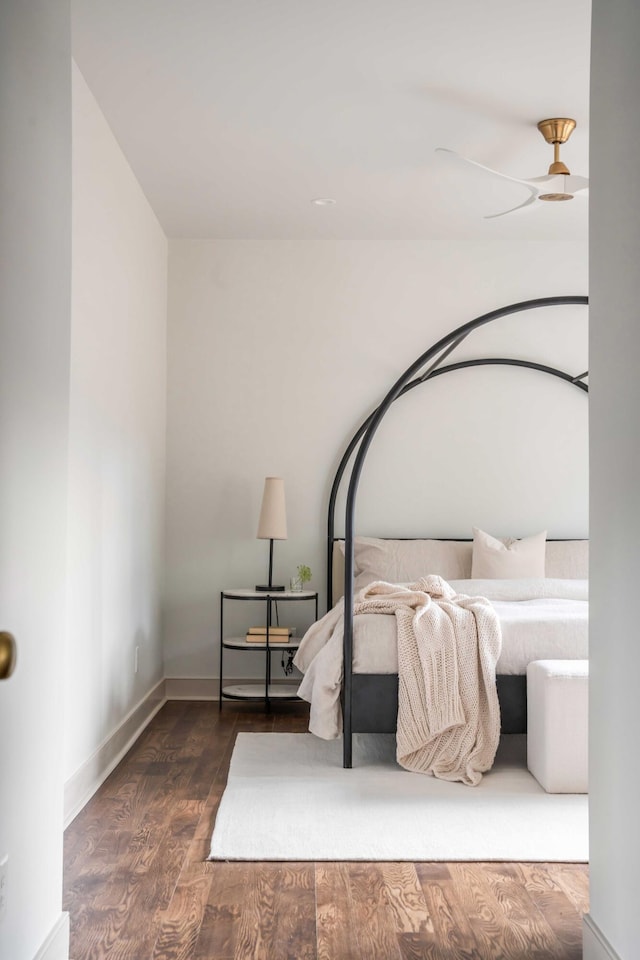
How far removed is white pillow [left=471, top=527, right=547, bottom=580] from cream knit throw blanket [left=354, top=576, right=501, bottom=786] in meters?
1.29

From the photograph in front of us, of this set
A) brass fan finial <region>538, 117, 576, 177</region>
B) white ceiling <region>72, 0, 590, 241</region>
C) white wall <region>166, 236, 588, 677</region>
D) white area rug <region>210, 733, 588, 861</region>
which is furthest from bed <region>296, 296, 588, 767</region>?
white ceiling <region>72, 0, 590, 241</region>

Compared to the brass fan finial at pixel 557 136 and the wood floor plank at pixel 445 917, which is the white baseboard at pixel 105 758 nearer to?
the wood floor plank at pixel 445 917

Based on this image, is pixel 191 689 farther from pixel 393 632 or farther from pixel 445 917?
pixel 445 917

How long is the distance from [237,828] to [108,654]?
1.21 meters

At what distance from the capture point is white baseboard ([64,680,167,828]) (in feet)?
11.1

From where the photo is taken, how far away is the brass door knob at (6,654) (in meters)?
1.21

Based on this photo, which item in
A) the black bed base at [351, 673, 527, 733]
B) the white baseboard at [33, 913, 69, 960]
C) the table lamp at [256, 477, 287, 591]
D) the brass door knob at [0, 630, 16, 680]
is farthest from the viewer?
the table lamp at [256, 477, 287, 591]

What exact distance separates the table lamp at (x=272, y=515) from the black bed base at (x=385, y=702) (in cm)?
144

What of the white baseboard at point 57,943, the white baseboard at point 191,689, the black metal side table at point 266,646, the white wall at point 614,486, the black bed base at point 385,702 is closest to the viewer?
the white wall at point 614,486

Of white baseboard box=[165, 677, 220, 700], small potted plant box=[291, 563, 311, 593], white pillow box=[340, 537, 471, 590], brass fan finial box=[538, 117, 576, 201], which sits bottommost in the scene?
white baseboard box=[165, 677, 220, 700]

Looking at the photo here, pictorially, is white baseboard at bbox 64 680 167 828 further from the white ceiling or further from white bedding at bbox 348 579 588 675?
the white ceiling

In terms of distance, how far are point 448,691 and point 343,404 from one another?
2.38 meters

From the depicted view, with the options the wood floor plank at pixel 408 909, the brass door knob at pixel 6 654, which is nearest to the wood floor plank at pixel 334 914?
the wood floor plank at pixel 408 909

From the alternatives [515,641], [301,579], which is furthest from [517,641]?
[301,579]
